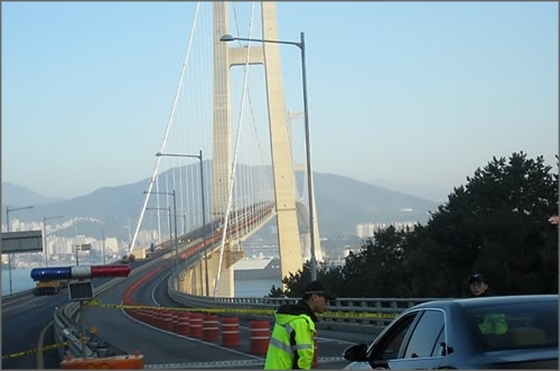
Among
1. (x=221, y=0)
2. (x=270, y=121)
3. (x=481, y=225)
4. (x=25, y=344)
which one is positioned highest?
(x=221, y=0)

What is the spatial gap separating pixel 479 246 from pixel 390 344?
33896 mm

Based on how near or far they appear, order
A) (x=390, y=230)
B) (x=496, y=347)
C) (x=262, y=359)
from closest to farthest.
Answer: (x=496, y=347)
(x=262, y=359)
(x=390, y=230)

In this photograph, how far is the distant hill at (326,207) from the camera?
117500mm

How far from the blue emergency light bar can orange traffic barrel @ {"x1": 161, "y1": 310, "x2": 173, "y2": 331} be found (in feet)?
82.4

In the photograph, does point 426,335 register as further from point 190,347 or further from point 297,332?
point 190,347

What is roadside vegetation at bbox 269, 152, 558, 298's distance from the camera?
37.5 meters

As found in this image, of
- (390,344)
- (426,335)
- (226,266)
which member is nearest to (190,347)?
(390,344)

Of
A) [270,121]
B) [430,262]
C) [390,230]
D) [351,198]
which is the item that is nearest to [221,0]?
[270,121]

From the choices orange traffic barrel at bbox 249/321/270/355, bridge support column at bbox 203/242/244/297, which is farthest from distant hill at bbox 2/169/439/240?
orange traffic barrel at bbox 249/321/270/355

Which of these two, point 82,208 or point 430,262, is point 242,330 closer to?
point 430,262

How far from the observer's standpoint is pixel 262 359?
22344 mm

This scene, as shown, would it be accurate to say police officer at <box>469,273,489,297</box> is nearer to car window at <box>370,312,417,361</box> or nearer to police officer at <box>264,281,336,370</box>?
car window at <box>370,312,417,361</box>

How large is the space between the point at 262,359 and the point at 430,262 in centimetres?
2133

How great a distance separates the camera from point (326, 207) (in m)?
142
